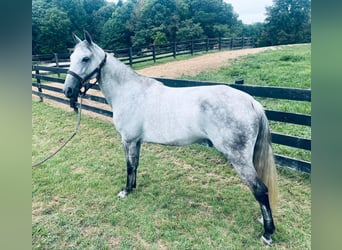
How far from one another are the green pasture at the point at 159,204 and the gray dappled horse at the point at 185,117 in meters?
0.23

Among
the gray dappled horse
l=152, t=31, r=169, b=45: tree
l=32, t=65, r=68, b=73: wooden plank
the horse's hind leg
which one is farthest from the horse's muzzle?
l=152, t=31, r=169, b=45: tree

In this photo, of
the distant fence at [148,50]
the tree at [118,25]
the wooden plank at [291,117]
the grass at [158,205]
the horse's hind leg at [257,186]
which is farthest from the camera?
the distant fence at [148,50]

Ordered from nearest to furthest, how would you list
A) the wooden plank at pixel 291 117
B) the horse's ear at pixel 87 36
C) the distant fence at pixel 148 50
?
the horse's ear at pixel 87 36 → the wooden plank at pixel 291 117 → the distant fence at pixel 148 50

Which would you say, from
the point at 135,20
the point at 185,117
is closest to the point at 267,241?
the point at 185,117

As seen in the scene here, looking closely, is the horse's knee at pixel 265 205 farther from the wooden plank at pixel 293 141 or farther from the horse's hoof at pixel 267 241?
the wooden plank at pixel 293 141

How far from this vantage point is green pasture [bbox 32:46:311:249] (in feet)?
6.39

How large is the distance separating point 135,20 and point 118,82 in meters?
2.40

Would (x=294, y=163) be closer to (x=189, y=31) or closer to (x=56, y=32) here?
(x=189, y=31)

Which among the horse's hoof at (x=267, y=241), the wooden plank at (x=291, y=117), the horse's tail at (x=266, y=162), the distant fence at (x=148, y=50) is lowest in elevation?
the horse's hoof at (x=267, y=241)

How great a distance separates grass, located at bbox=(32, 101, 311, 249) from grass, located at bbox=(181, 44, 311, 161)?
792mm

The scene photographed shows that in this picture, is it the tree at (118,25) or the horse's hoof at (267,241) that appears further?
the tree at (118,25)

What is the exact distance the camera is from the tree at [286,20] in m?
3.21

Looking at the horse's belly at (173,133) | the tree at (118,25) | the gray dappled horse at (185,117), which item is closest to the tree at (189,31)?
the tree at (118,25)
